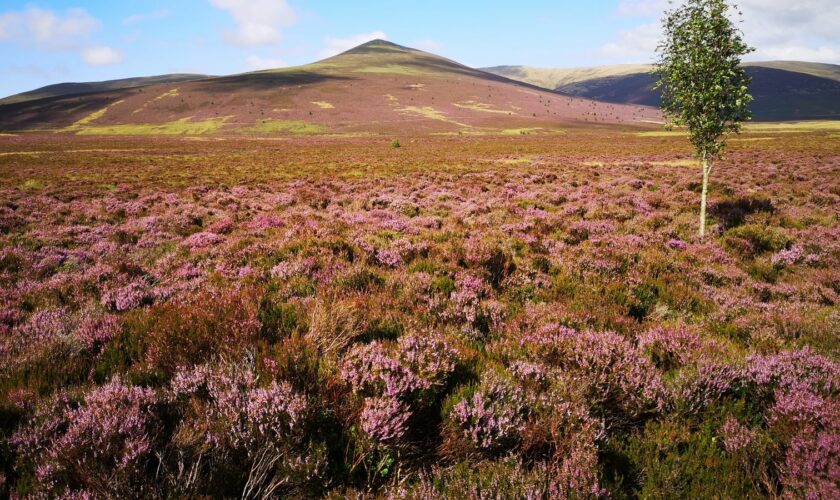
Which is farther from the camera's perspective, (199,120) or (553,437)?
(199,120)

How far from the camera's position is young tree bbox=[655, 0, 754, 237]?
1036 centimetres

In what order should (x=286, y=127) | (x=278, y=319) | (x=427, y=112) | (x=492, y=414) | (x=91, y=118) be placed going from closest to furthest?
(x=492, y=414) → (x=278, y=319) → (x=286, y=127) → (x=91, y=118) → (x=427, y=112)

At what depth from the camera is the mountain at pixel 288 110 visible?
125812mm

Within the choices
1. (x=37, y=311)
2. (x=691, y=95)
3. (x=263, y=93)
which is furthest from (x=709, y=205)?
(x=263, y=93)

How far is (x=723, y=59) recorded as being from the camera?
10492mm

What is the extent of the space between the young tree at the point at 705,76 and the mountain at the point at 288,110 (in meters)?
110

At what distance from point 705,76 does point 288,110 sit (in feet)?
506

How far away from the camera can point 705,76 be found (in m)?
10.7

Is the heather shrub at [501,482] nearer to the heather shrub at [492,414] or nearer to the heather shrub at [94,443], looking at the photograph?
the heather shrub at [492,414]

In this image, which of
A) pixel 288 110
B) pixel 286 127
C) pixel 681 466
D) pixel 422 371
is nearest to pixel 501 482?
pixel 422 371

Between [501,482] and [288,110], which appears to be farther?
[288,110]

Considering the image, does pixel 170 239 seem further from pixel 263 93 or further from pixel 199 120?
→ pixel 263 93

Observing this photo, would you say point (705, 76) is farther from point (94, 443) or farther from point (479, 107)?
point (479, 107)

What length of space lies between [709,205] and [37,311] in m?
19.2
